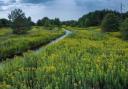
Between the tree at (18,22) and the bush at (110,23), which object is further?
the bush at (110,23)

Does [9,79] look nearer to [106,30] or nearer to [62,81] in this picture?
[62,81]

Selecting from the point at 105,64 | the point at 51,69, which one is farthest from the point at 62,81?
the point at 105,64

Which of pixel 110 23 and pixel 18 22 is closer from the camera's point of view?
pixel 18 22

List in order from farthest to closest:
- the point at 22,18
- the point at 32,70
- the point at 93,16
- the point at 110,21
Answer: the point at 93,16, the point at 110,21, the point at 22,18, the point at 32,70

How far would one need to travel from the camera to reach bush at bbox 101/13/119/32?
9362 centimetres

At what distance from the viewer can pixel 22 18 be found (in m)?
84.9

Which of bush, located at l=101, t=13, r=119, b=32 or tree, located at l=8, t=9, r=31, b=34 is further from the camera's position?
bush, located at l=101, t=13, r=119, b=32

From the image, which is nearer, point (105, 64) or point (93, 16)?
point (105, 64)

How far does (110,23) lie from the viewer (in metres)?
94.5

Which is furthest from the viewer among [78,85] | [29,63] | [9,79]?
[29,63]

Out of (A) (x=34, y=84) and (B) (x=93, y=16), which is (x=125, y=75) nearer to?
(A) (x=34, y=84)

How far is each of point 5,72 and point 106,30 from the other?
79.6m

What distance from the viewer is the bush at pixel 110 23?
9362 cm

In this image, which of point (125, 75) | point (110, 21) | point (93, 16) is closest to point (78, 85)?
point (125, 75)
